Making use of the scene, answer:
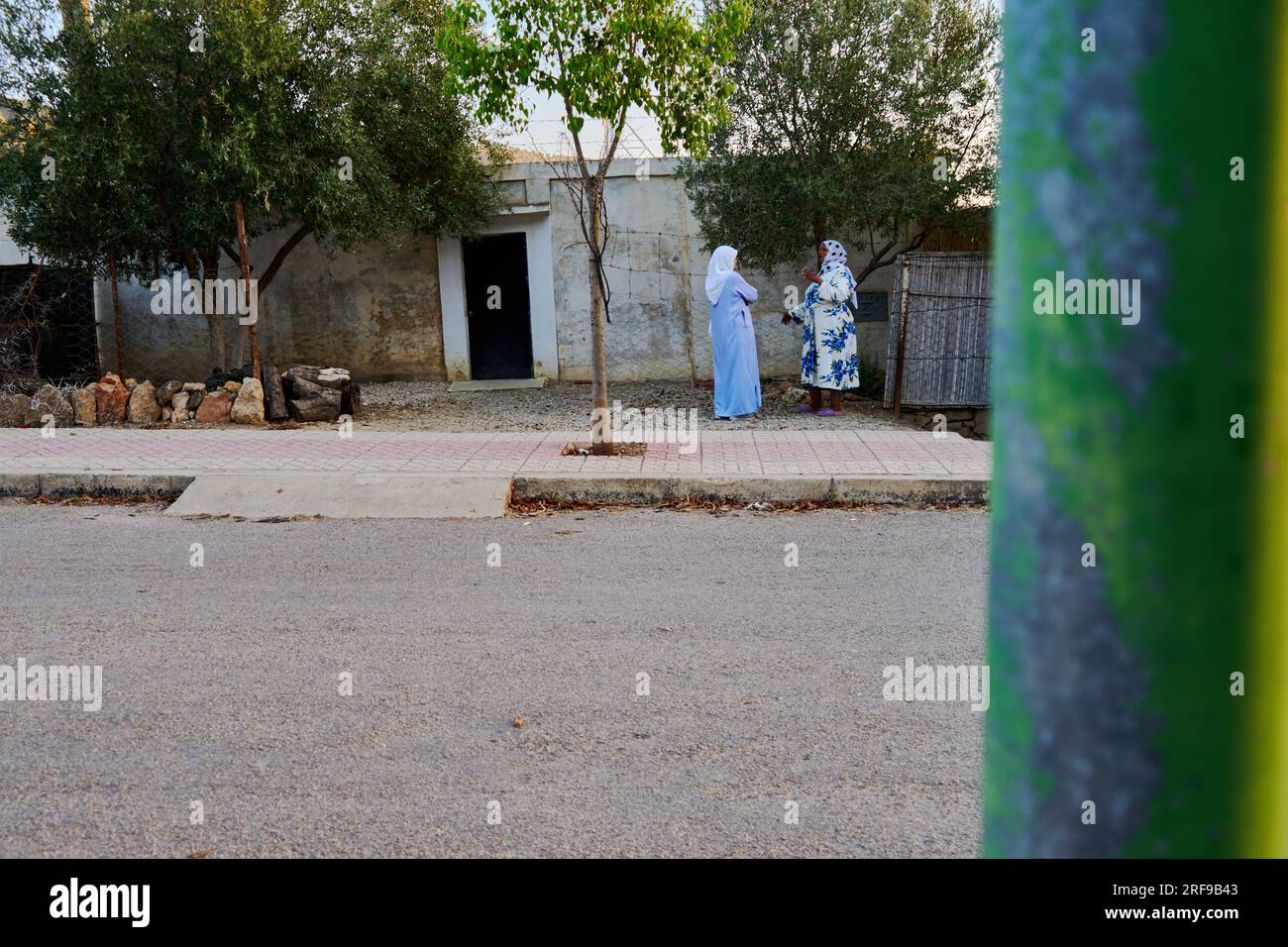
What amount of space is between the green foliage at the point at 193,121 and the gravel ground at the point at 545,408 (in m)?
2.43

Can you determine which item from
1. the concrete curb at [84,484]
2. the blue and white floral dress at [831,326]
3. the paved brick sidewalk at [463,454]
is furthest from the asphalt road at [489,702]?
A: the blue and white floral dress at [831,326]

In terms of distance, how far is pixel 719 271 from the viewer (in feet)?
43.3

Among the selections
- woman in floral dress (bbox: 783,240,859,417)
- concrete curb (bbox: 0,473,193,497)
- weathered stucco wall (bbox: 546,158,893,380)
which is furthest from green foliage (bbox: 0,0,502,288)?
woman in floral dress (bbox: 783,240,859,417)

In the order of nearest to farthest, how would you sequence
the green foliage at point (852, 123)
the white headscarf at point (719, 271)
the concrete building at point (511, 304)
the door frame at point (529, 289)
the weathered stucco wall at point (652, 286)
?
the white headscarf at point (719, 271), the green foliage at point (852, 123), the weathered stucco wall at point (652, 286), the concrete building at point (511, 304), the door frame at point (529, 289)

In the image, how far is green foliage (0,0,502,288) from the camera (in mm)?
12500

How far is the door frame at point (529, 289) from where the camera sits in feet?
55.9

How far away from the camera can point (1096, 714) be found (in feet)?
2.20

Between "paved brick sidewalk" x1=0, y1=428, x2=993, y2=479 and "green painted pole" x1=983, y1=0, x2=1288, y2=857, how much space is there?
811cm

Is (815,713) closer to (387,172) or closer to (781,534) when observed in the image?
(781,534)

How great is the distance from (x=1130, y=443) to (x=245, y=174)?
13.2m

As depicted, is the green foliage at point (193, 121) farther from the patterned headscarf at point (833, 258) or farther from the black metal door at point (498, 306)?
the patterned headscarf at point (833, 258)
